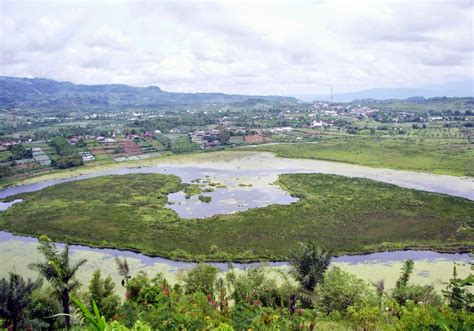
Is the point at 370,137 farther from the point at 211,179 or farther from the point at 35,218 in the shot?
the point at 35,218

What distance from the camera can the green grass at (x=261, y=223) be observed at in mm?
36719

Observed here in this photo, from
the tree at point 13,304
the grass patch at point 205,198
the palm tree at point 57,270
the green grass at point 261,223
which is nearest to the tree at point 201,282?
the palm tree at point 57,270

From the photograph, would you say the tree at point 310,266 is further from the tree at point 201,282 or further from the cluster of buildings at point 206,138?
the cluster of buildings at point 206,138

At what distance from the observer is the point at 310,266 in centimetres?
2411

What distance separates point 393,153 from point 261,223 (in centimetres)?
5982

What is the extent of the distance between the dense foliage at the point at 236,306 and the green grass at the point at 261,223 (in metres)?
10.4

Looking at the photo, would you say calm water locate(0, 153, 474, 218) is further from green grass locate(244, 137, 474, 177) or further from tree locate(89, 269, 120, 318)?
tree locate(89, 269, 120, 318)

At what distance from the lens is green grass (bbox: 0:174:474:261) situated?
3672cm

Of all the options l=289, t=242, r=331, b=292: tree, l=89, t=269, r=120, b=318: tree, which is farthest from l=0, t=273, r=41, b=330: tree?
l=289, t=242, r=331, b=292: tree

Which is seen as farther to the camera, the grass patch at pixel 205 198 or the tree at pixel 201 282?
the grass patch at pixel 205 198

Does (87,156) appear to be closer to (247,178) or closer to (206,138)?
(206,138)

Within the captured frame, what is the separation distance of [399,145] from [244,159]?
42.6 m

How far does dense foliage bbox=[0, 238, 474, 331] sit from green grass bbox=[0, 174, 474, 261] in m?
10.4

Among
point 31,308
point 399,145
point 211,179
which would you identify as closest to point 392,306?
point 31,308
